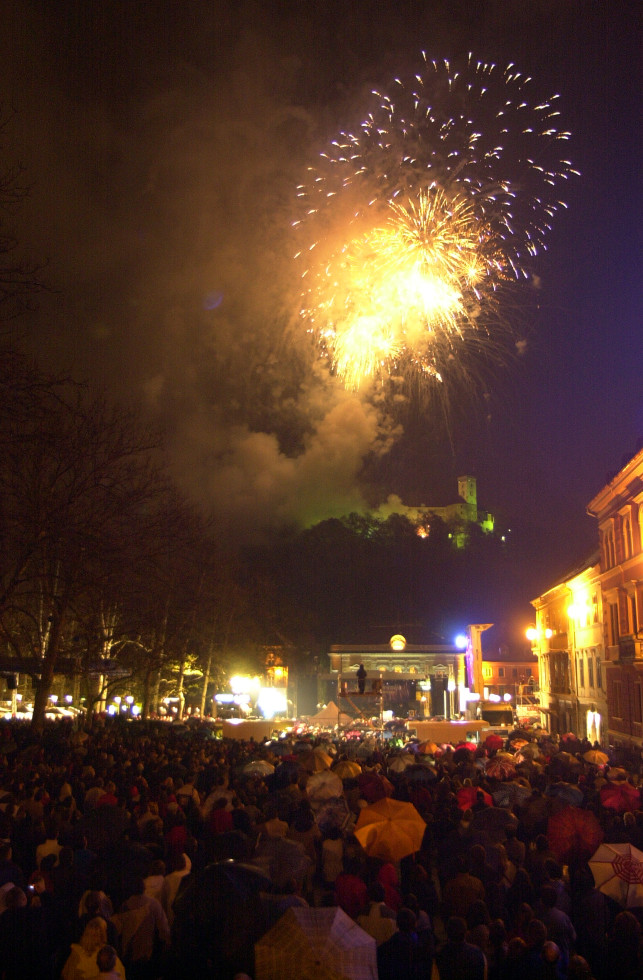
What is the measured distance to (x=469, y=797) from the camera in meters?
12.8

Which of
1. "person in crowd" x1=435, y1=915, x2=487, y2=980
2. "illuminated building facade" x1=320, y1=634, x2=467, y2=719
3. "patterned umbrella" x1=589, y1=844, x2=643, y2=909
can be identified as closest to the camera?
"person in crowd" x1=435, y1=915, x2=487, y2=980

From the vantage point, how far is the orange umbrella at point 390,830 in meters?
9.73

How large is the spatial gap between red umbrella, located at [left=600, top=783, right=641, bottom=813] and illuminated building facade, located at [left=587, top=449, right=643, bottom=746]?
18.2m

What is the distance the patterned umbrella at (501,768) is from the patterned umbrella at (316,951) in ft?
39.0

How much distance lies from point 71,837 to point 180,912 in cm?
328

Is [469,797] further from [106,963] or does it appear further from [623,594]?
[623,594]

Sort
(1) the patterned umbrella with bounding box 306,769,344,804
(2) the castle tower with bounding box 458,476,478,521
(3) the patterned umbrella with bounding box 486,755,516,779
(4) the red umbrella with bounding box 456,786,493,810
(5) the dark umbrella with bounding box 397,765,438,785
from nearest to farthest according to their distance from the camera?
(4) the red umbrella with bounding box 456,786,493,810 < (1) the patterned umbrella with bounding box 306,769,344,804 < (5) the dark umbrella with bounding box 397,765,438,785 < (3) the patterned umbrella with bounding box 486,755,516,779 < (2) the castle tower with bounding box 458,476,478,521

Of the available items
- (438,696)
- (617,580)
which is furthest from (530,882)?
(438,696)

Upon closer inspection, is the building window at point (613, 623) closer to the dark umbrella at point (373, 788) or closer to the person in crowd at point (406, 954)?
the dark umbrella at point (373, 788)

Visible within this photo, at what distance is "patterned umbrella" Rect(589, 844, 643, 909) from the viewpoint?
8094 mm

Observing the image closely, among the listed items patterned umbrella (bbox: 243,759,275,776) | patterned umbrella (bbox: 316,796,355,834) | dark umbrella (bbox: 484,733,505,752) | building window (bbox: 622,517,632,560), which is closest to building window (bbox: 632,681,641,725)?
building window (bbox: 622,517,632,560)

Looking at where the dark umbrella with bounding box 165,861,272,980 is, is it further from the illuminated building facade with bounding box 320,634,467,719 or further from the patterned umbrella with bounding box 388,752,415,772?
the illuminated building facade with bounding box 320,634,467,719

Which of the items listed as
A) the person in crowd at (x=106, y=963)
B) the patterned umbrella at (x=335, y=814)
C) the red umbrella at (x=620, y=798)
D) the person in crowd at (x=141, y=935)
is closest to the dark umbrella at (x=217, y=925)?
the person in crowd at (x=141, y=935)

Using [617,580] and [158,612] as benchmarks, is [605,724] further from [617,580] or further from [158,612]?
[158,612]
